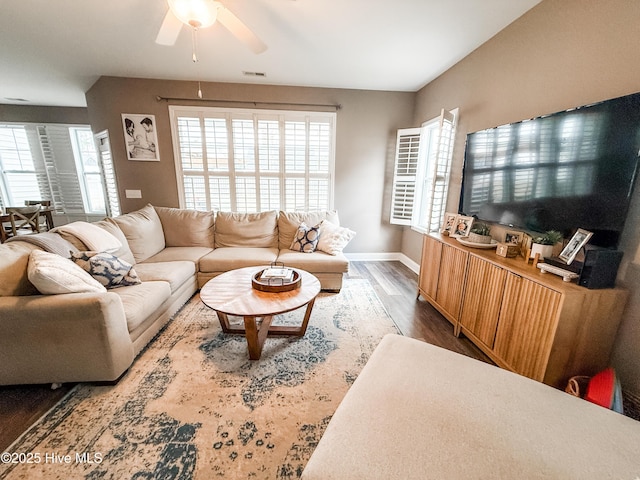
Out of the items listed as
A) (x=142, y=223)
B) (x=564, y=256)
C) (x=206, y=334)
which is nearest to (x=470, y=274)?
(x=564, y=256)

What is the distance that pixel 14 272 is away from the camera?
4.74 feet

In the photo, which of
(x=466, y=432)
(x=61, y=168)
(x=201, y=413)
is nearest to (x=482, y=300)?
(x=466, y=432)

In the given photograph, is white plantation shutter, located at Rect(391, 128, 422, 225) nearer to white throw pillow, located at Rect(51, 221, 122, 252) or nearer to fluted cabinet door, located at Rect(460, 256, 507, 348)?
fluted cabinet door, located at Rect(460, 256, 507, 348)

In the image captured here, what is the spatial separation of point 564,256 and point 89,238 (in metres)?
3.44

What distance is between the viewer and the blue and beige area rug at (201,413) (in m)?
1.11

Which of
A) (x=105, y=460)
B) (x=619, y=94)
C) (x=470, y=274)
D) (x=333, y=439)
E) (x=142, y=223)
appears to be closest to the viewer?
(x=333, y=439)

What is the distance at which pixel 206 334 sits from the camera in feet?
→ 6.73

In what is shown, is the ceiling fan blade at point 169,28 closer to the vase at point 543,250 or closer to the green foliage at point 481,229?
the green foliage at point 481,229

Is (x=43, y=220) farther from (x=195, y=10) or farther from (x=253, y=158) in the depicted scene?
(x=195, y=10)

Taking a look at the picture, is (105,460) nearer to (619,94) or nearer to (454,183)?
(619,94)

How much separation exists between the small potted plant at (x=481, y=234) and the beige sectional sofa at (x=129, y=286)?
127cm

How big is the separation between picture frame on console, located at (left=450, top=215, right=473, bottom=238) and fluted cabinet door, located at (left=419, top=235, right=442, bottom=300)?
21 centimetres

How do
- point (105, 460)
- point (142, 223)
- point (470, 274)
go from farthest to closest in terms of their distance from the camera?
point (142, 223)
point (470, 274)
point (105, 460)

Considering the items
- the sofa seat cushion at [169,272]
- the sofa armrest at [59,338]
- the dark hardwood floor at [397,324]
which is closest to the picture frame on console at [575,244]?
the dark hardwood floor at [397,324]
